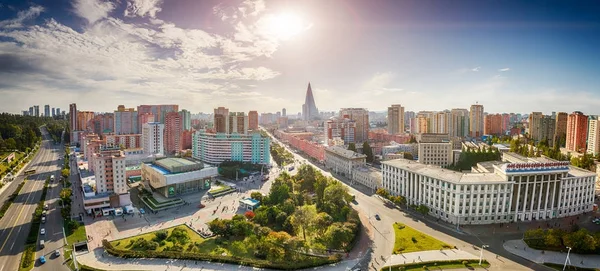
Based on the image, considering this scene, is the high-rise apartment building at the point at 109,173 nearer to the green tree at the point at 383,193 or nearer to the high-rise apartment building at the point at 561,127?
the green tree at the point at 383,193

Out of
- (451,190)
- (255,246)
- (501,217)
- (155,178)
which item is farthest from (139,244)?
(501,217)

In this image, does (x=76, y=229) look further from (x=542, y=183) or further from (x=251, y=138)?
(x=542, y=183)

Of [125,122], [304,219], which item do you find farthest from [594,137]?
[125,122]

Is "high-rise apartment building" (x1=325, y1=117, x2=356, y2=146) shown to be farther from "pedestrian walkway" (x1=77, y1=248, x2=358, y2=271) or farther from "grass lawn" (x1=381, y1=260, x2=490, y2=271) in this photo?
"pedestrian walkway" (x1=77, y1=248, x2=358, y2=271)

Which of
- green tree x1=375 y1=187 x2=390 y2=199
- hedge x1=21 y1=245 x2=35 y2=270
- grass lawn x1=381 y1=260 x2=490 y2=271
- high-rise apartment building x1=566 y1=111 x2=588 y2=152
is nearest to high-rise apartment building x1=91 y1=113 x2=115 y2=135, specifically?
hedge x1=21 y1=245 x2=35 y2=270

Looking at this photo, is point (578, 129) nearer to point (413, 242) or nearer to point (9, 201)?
point (413, 242)

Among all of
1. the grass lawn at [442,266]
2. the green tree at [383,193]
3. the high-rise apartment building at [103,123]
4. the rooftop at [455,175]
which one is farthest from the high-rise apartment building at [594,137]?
the high-rise apartment building at [103,123]

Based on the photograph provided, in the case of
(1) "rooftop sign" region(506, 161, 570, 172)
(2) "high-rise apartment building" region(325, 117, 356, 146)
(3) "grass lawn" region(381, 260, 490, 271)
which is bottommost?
(3) "grass lawn" region(381, 260, 490, 271)
